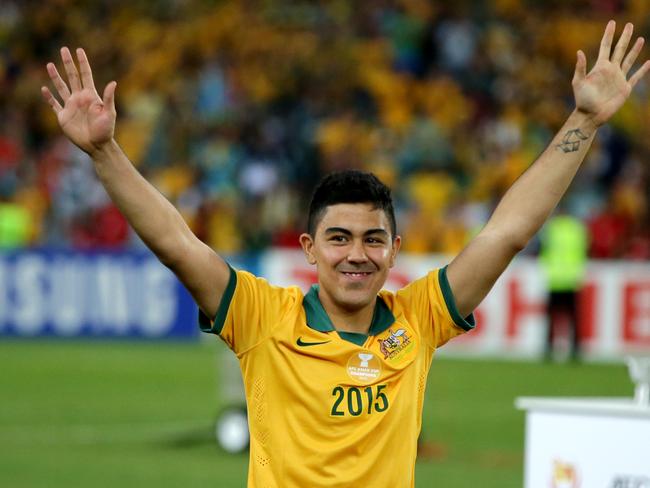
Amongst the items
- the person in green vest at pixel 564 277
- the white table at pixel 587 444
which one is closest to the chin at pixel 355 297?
the white table at pixel 587 444

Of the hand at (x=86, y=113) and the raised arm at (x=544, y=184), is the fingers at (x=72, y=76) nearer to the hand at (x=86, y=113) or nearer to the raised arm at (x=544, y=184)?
the hand at (x=86, y=113)

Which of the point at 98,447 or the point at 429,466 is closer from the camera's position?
the point at 429,466

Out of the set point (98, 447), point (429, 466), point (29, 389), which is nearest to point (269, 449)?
point (429, 466)

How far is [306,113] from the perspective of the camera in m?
23.8

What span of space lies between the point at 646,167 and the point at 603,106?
18.4 m

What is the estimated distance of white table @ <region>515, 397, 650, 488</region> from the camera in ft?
21.1

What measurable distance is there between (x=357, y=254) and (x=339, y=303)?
201 mm

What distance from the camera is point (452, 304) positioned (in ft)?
15.8

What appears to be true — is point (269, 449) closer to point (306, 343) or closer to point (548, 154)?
point (306, 343)

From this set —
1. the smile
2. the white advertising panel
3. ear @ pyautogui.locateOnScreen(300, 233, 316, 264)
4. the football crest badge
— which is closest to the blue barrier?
the white advertising panel

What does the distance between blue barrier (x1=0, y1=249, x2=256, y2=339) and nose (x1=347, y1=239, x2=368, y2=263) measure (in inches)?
613

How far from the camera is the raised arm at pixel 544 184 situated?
4.80 metres

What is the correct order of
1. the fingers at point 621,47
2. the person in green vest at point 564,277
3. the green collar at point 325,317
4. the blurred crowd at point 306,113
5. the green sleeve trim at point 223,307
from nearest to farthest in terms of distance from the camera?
A: the green sleeve trim at point 223,307
the green collar at point 325,317
the fingers at point 621,47
the person in green vest at point 564,277
the blurred crowd at point 306,113

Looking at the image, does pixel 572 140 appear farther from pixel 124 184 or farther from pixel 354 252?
pixel 124 184
